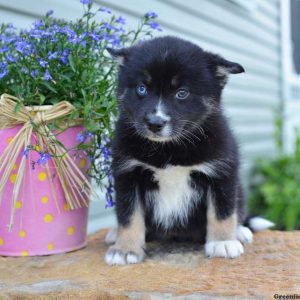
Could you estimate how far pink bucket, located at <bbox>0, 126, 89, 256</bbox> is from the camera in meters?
2.90

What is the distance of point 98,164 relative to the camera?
3217 mm

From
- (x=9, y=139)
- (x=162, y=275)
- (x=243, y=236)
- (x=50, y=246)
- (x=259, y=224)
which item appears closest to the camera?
(x=162, y=275)

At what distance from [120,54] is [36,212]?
3.41ft

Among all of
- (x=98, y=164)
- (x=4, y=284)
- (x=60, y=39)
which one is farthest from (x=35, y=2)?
(x=4, y=284)

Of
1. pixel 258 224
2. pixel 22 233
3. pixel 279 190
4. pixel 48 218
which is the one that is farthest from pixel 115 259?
pixel 279 190

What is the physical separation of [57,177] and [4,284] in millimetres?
703

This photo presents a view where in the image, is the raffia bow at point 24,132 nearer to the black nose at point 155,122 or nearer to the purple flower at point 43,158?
the purple flower at point 43,158

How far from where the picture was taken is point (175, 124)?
2.72 metres

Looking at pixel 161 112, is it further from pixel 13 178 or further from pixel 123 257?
pixel 13 178

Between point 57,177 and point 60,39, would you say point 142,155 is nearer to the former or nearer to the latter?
point 57,177

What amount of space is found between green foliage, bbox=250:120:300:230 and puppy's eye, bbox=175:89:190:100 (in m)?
4.80

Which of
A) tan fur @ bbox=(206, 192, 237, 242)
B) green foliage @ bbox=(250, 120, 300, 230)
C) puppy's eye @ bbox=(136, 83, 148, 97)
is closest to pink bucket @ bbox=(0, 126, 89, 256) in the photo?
puppy's eye @ bbox=(136, 83, 148, 97)

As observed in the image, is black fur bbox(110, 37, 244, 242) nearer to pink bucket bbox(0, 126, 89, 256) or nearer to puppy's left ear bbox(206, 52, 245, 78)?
puppy's left ear bbox(206, 52, 245, 78)

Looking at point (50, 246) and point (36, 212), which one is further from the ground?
point (36, 212)
